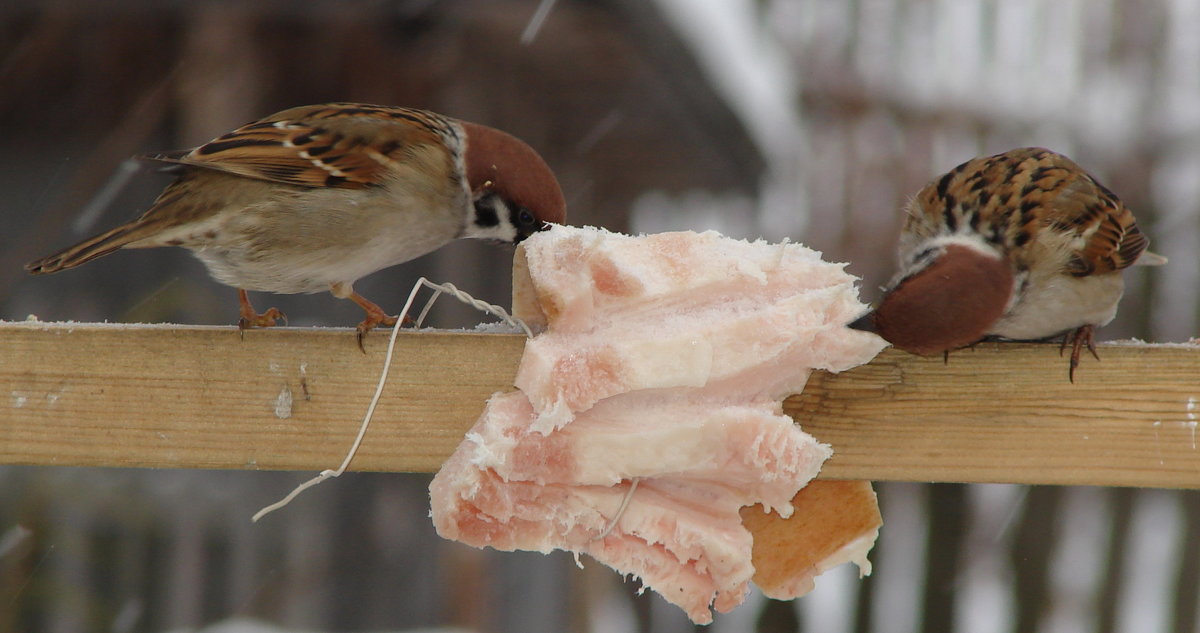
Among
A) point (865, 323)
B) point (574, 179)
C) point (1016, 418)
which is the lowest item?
point (574, 179)

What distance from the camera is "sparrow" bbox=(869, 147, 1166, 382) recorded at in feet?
6.55

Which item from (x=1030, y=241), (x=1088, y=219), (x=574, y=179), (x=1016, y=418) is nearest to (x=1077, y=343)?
(x=1016, y=418)

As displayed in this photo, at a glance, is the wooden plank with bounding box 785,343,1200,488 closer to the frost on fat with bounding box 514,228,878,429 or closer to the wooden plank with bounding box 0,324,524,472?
the frost on fat with bounding box 514,228,878,429

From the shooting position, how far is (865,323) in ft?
5.38

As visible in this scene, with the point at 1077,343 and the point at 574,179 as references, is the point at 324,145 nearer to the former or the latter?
the point at 1077,343

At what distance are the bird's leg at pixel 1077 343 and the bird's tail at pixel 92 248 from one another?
1.49 meters

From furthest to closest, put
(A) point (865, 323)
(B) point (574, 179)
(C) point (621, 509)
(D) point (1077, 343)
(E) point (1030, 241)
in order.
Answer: (B) point (574, 179) < (E) point (1030, 241) < (D) point (1077, 343) < (A) point (865, 323) < (C) point (621, 509)

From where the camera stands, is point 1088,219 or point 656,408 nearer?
point 656,408

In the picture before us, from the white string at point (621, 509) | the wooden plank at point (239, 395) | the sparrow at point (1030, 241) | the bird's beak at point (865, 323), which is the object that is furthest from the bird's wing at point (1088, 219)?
the white string at point (621, 509)

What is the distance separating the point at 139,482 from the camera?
11.8 ft

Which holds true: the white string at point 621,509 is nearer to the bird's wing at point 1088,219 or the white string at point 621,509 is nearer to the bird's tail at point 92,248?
the bird's tail at point 92,248

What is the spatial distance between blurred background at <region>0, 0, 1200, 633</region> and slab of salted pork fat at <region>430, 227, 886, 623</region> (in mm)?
1677

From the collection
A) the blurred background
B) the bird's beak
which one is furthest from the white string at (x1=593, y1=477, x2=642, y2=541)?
the blurred background

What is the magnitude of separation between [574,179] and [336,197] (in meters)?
2.78
